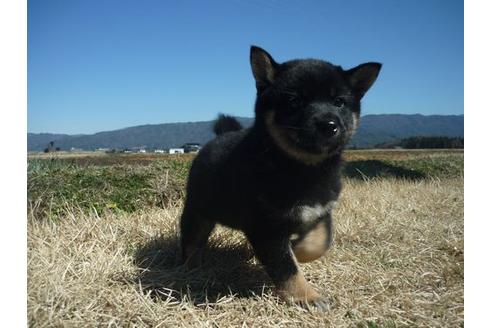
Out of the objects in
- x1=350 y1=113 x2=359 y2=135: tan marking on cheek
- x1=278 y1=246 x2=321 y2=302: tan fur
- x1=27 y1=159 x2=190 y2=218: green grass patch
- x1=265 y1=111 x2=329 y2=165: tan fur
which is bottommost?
x1=278 y1=246 x2=321 y2=302: tan fur

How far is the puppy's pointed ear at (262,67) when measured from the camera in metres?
2.94

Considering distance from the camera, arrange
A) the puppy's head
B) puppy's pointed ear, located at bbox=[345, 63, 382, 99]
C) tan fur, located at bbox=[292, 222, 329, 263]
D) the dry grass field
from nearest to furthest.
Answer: the dry grass field → the puppy's head → puppy's pointed ear, located at bbox=[345, 63, 382, 99] → tan fur, located at bbox=[292, 222, 329, 263]

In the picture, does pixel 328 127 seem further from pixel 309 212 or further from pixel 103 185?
pixel 103 185

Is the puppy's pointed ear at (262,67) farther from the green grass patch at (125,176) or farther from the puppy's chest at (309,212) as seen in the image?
the green grass patch at (125,176)

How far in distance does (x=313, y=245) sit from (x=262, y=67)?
133 centimetres

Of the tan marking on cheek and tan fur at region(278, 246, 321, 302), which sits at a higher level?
the tan marking on cheek

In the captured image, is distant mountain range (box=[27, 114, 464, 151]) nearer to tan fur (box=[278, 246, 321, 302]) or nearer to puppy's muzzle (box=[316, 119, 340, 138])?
puppy's muzzle (box=[316, 119, 340, 138])

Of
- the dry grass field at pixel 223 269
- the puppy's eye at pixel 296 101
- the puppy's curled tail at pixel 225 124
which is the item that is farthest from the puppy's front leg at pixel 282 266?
the puppy's curled tail at pixel 225 124

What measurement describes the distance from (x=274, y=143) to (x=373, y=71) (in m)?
0.82

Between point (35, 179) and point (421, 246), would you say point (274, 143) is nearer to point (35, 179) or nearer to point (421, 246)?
point (421, 246)

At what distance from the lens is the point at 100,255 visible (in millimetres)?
3336

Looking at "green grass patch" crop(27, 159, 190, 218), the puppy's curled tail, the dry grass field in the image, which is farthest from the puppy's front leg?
"green grass patch" crop(27, 159, 190, 218)

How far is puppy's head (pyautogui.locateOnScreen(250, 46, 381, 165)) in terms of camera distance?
8.97 ft
